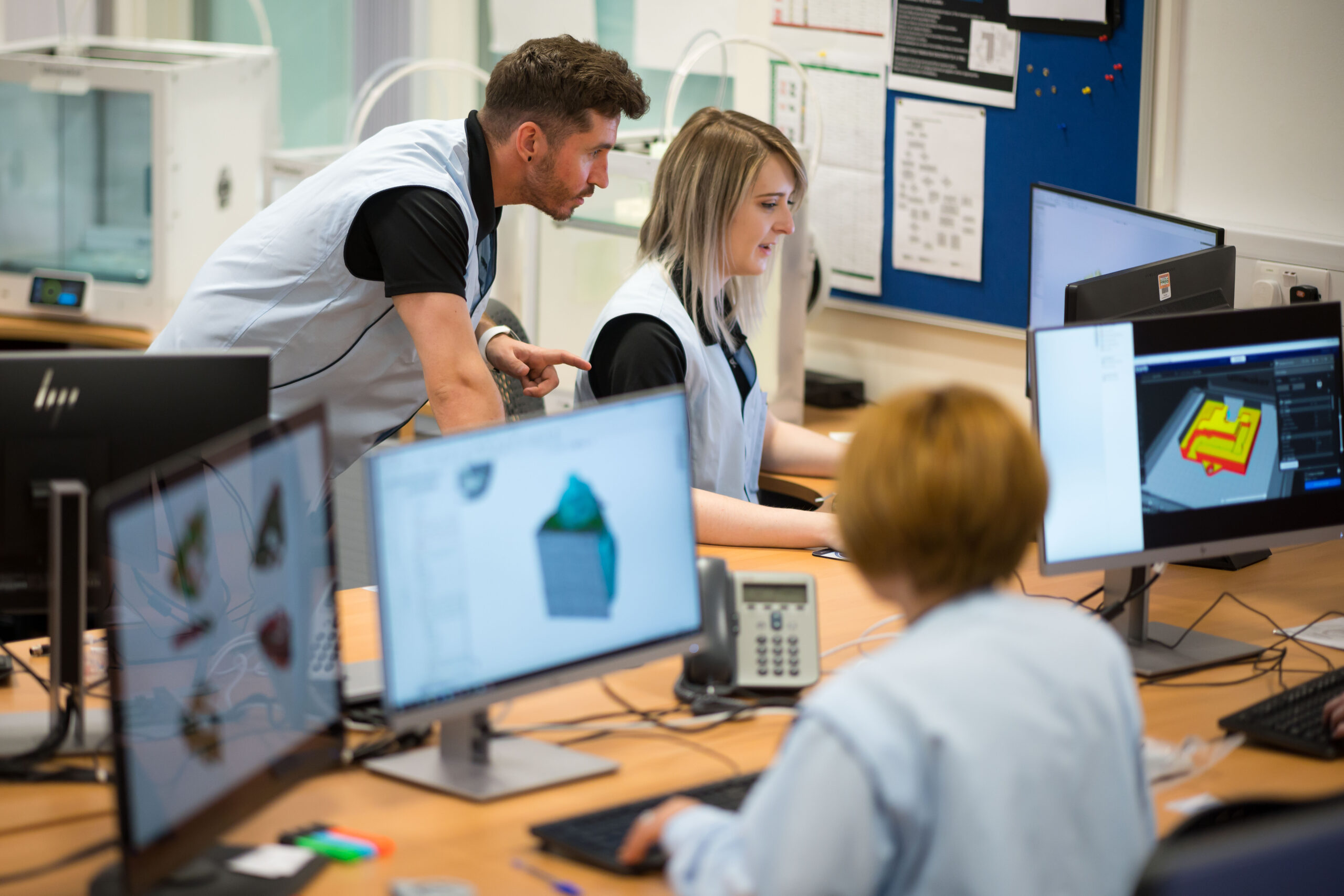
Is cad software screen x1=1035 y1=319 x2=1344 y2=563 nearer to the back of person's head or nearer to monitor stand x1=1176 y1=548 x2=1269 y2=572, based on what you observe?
monitor stand x1=1176 y1=548 x2=1269 y2=572

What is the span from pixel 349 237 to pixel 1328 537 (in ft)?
4.56

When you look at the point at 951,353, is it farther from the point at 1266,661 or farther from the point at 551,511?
the point at 551,511

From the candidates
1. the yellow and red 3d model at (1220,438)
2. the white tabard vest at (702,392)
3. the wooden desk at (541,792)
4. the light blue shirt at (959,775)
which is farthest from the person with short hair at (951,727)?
the white tabard vest at (702,392)

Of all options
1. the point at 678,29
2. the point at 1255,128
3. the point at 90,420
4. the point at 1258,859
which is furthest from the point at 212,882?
the point at 678,29

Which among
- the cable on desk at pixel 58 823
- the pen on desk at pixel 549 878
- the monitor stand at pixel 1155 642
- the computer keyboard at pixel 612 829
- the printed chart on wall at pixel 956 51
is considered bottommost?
the cable on desk at pixel 58 823

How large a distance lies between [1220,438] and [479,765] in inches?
38.4

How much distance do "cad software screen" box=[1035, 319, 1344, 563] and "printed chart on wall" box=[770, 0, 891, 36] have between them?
161cm

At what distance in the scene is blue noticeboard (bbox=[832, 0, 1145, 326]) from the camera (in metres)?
2.75

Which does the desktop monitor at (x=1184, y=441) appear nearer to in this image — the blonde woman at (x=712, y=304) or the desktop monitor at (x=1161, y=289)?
the desktop monitor at (x=1161, y=289)

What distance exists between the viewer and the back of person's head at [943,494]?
1001 millimetres

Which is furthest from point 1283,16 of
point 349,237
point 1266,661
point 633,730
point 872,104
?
point 633,730

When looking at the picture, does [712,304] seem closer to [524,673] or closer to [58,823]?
[524,673]

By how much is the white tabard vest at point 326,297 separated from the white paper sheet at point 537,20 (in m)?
1.90

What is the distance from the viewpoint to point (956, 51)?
9.87 ft
